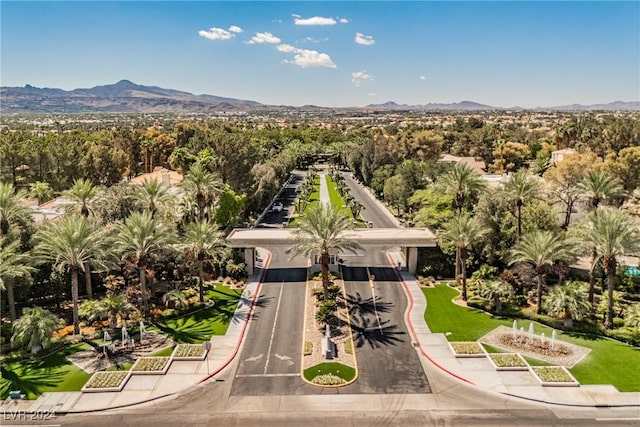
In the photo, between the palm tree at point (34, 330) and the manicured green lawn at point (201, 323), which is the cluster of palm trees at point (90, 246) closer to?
the palm tree at point (34, 330)

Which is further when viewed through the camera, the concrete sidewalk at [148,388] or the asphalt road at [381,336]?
the asphalt road at [381,336]

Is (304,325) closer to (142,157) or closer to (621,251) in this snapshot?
(621,251)

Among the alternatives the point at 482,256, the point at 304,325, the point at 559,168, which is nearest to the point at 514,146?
the point at 559,168

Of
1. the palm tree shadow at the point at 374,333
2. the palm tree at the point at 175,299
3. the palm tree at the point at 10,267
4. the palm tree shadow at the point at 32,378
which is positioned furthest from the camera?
the palm tree at the point at 175,299

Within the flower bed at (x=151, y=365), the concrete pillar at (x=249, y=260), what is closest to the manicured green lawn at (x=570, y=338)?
the concrete pillar at (x=249, y=260)

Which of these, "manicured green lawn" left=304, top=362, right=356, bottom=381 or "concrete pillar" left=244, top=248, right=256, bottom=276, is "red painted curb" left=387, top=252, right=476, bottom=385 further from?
"concrete pillar" left=244, top=248, right=256, bottom=276

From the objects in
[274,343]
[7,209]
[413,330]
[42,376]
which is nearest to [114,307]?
[42,376]
